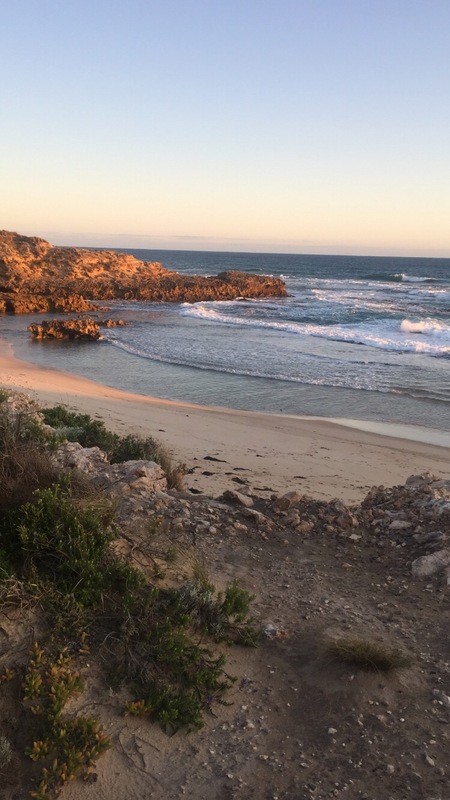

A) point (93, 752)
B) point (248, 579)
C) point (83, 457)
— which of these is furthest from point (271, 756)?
point (83, 457)

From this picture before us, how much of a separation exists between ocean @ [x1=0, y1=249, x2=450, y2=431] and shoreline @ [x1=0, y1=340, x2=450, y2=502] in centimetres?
140

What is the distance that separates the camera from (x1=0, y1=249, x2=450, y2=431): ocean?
16656 millimetres

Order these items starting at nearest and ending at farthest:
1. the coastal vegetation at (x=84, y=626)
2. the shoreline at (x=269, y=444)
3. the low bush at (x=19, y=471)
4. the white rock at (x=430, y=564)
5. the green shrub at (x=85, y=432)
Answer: the coastal vegetation at (x=84, y=626), the low bush at (x=19, y=471), the white rock at (x=430, y=564), the green shrub at (x=85, y=432), the shoreline at (x=269, y=444)

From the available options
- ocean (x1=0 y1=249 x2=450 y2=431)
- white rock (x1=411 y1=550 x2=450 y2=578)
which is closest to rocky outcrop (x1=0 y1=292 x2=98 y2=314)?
ocean (x1=0 y1=249 x2=450 y2=431)

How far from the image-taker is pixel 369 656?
13.9ft

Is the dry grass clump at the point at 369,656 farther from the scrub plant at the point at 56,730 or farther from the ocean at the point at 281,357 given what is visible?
the ocean at the point at 281,357

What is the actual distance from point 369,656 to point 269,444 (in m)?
7.89

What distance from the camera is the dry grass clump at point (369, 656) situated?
13.9ft

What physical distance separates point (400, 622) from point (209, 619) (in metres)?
1.62

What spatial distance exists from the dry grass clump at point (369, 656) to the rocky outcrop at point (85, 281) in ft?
118

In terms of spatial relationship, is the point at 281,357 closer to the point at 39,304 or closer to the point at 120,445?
the point at 120,445

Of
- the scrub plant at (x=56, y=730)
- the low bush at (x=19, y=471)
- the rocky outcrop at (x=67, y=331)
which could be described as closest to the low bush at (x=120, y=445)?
the low bush at (x=19, y=471)

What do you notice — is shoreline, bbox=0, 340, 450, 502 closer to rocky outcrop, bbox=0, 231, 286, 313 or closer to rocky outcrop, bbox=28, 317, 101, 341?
rocky outcrop, bbox=28, 317, 101, 341

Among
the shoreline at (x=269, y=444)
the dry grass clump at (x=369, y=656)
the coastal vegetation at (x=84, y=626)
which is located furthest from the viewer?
the shoreline at (x=269, y=444)
